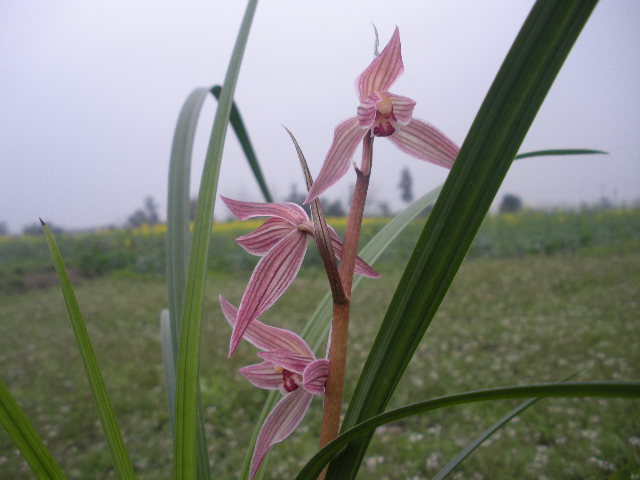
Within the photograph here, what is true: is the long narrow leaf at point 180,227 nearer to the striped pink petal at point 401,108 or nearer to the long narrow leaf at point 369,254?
the long narrow leaf at point 369,254

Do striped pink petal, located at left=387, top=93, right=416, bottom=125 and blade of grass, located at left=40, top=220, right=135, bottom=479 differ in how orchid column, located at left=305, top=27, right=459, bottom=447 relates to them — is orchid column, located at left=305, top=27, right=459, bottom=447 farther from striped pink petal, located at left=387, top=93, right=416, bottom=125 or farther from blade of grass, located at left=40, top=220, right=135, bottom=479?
blade of grass, located at left=40, top=220, right=135, bottom=479

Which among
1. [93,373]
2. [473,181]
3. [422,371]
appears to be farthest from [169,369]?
[422,371]

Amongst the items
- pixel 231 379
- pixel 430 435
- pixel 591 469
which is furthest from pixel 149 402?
pixel 591 469

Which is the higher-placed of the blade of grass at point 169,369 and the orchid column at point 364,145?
the orchid column at point 364,145

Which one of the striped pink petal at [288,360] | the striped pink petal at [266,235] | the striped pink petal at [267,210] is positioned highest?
the striped pink petal at [267,210]

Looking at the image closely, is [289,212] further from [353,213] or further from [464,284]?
[464,284]

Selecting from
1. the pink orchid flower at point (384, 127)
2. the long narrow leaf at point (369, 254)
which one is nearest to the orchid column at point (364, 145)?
the pink orchid flower at point (384, 127)

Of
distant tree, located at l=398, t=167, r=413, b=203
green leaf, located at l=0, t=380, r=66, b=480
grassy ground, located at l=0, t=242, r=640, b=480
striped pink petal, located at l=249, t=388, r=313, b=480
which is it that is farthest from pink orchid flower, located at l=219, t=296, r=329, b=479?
distant tree, located at l=398, t=167, r=413, b=203
